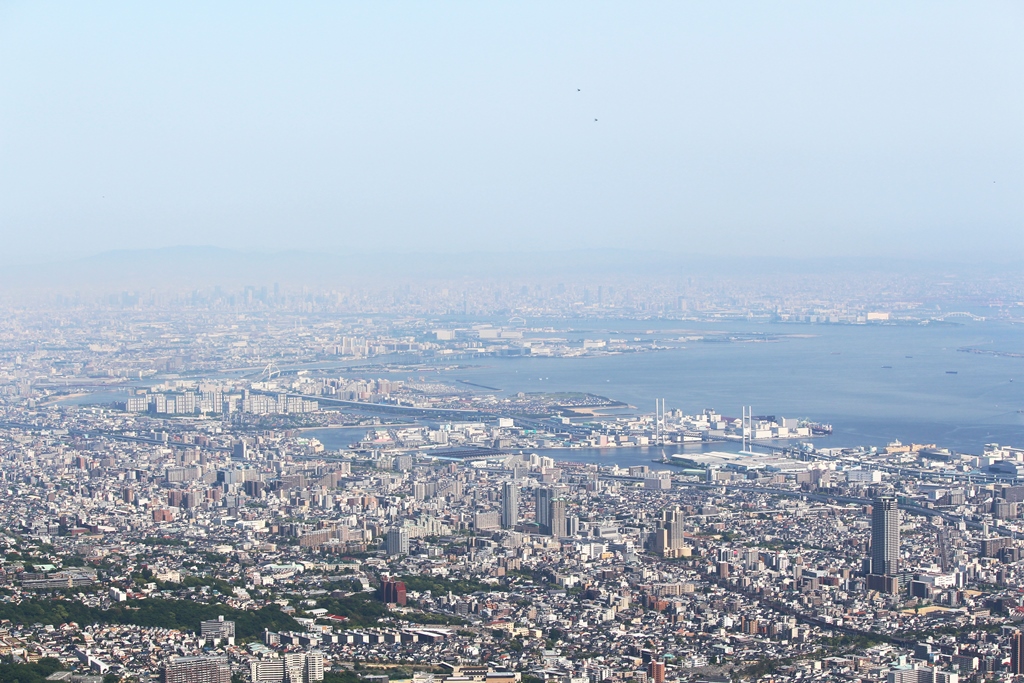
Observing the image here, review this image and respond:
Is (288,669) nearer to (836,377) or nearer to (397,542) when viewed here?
(397,542)

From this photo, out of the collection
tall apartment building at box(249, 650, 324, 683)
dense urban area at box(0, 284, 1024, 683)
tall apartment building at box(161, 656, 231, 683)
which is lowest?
dense urban area at box(0, 284, 1024, 683)

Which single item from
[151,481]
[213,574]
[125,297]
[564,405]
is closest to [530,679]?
[213,574]

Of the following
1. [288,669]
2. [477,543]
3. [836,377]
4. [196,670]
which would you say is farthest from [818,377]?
[196,670]

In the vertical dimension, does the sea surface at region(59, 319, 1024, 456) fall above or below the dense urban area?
below

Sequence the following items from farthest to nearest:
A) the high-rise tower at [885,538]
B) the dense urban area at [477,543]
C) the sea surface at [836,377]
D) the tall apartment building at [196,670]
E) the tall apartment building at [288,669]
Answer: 1. the sea surface at [836,377]
2. the high-rise tower at [885,538]
3. the dense urban area at [477,543]
4. the tall apartment building at [288,669]
5. the tall apartment building at [196,670]

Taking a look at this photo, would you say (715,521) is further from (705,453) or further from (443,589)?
(705,453)

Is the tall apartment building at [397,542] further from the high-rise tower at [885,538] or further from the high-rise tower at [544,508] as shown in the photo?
the high-rise tower at [885,538]

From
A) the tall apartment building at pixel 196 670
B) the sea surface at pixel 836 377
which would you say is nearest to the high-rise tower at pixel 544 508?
the tall apartment building at pixel 196 670

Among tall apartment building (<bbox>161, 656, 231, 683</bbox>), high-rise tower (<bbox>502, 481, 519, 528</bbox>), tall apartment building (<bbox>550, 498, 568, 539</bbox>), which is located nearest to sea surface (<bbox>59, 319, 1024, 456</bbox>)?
high-rise tower (<bbox>502, 481, 519, 528</bbox>)

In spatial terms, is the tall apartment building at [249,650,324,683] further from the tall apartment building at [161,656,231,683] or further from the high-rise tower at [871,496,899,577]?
the high-rise tower at [871,496,899,577]
